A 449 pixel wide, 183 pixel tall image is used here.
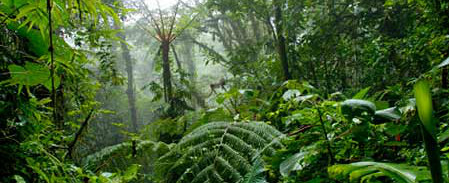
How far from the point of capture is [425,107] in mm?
330

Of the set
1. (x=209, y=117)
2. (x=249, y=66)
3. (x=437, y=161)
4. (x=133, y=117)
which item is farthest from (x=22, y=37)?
(x=133, y=117)

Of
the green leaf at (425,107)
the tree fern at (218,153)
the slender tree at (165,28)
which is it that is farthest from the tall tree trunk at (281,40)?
the green leaf at (425,107)

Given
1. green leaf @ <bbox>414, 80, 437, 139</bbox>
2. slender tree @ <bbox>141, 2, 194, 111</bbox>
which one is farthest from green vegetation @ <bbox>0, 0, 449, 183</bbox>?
slender tree @ <bbox>141, 2, 194, 111</bbox>

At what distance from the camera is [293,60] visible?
308 cm

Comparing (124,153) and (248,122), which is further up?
(248,122)

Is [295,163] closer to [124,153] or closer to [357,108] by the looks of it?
[357,108]

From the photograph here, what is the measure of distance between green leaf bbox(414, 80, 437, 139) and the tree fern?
0.63 meters

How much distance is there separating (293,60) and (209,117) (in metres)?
1.70

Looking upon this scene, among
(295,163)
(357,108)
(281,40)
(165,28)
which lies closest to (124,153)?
(295,163)

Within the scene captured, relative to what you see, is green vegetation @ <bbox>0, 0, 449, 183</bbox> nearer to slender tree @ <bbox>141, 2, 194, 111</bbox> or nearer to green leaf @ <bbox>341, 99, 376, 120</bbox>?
green leaf @ <bbox>341, 99, 376, 120</bbox>

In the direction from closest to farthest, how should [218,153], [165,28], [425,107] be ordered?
1. [425,107]
2. [218,153]
3. [165,28]

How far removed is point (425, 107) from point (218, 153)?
0.82 m

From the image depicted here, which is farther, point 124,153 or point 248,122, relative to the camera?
point 124,153

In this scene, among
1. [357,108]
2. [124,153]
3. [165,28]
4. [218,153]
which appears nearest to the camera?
[357,108]
